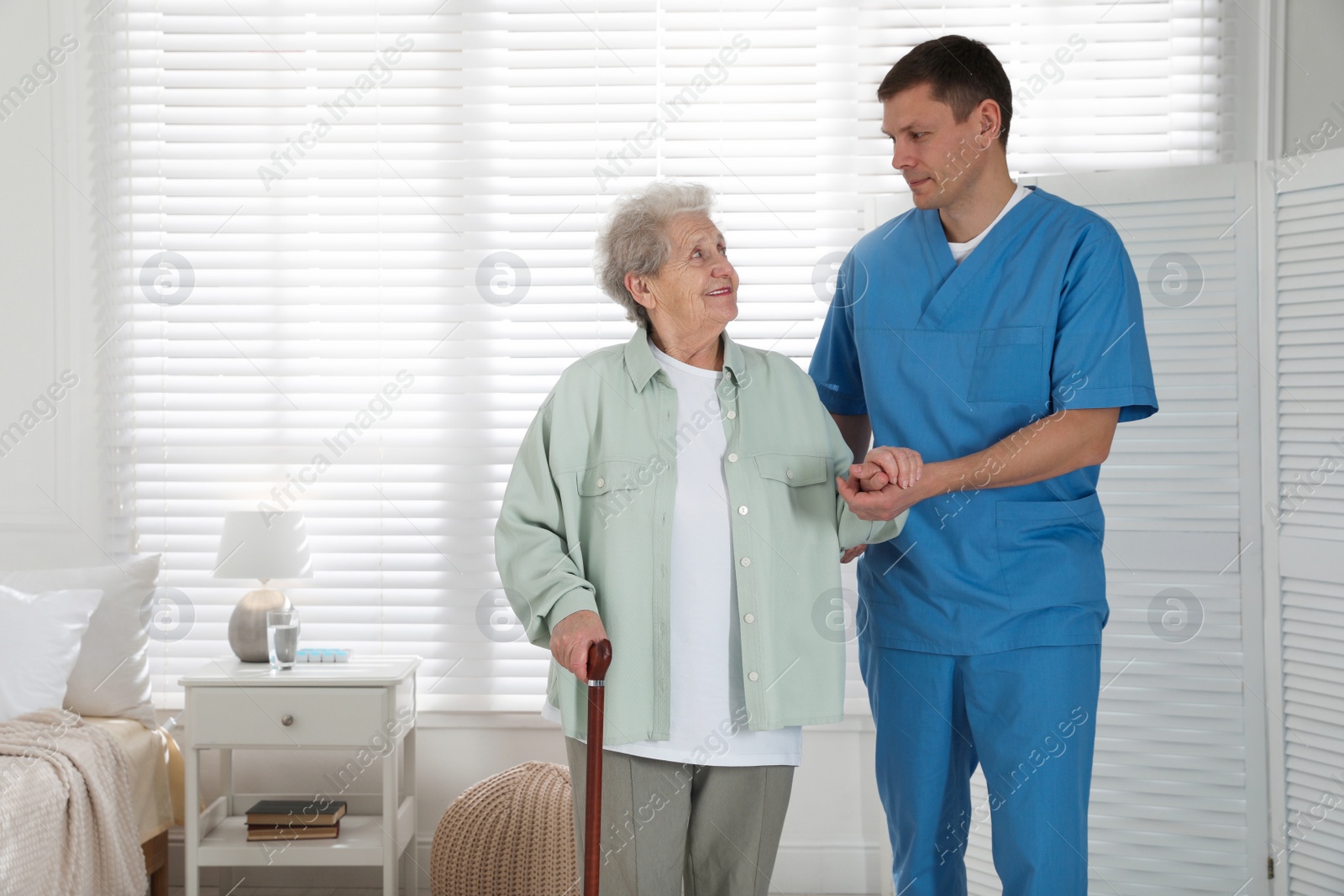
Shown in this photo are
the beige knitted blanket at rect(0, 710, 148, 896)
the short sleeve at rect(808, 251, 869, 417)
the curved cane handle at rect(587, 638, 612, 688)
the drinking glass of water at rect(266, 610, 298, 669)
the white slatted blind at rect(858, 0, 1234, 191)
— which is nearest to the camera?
the curved cane handle at rect(587, 638, 612, 688)

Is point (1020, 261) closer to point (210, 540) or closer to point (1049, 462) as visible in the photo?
point (1049, 462)

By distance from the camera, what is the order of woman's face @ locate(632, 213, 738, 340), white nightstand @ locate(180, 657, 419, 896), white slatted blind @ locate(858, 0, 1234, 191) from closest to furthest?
woman's face @ locate(632, 213, 738, 340) → white nightstand @ locate(180, 657, 419, 896) → white slatted blind @ locate(858, 0, 1234, 191)

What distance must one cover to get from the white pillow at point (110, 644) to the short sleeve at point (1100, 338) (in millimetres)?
2460

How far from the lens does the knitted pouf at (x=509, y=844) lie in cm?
255

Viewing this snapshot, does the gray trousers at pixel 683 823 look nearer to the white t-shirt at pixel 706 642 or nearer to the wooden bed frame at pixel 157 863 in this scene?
the white t-shirt at pixel 706 642

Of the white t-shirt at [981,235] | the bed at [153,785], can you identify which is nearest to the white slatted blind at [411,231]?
the bed at [153,785]

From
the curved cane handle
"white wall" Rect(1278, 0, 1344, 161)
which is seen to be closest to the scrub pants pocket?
the curved cane handle

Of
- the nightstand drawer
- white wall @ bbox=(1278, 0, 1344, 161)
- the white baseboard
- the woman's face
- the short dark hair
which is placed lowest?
the white baseboard

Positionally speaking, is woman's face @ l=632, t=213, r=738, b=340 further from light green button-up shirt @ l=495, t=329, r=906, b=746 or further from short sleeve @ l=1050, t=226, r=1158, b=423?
short sleeve @ l=1050, t=226, r=1158, b=423

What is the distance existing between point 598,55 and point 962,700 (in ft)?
7.20

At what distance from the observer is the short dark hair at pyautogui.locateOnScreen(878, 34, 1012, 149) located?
1697mm

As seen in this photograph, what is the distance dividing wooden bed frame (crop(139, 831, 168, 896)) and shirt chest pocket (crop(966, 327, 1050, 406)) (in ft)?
8.13

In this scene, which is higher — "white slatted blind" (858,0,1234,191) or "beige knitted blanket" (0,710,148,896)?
"white slatted blind" (858,0,1234,191)

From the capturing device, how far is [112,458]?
305cm
